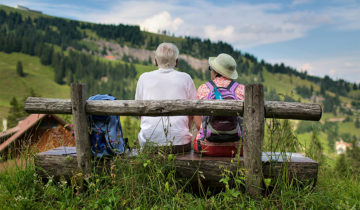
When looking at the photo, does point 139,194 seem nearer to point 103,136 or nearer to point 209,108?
point 103,136

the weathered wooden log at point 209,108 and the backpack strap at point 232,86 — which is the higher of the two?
the backpack strap at point 232,86

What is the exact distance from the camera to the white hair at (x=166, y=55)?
4097 mm

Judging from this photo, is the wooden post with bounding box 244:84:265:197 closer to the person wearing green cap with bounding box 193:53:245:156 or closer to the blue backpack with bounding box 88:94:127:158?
the person wearing green cap with bounding box 193:53:245:156

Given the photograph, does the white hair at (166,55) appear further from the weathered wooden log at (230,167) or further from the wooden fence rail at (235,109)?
the weathered wooden log at (230,167)

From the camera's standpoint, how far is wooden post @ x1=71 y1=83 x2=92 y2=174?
3.55 metres

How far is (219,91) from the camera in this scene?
12.4ft

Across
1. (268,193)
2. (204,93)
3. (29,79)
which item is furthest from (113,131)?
(29,79)

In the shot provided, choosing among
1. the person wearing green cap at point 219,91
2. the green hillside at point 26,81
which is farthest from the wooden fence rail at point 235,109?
the green hillside at point 26,81

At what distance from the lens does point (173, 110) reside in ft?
11.2

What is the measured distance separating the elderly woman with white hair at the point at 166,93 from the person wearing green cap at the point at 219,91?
0.22 meters

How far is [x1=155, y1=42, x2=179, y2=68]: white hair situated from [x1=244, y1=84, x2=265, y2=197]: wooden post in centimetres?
132

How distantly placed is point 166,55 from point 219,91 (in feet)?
3.23

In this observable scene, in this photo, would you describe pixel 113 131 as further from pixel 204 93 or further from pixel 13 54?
pixel 13 54

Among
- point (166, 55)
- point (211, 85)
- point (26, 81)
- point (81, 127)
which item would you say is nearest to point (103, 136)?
point (81, 127)
